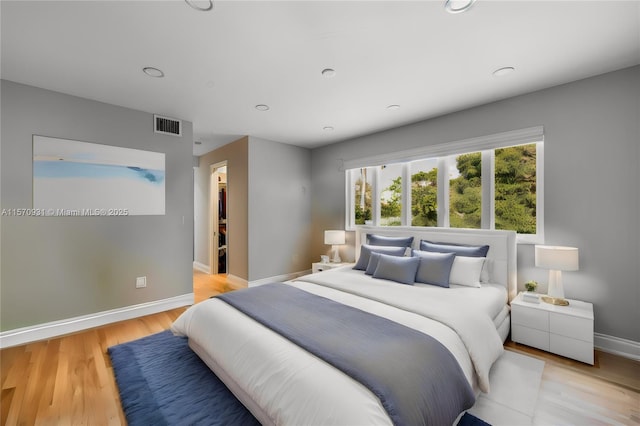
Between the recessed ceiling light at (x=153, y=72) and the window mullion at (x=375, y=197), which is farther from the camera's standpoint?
the window mullion at (x=375, y=197)

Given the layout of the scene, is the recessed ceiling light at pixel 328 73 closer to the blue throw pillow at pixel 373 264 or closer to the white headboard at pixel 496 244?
the blue throw pillow at pixel 373 264

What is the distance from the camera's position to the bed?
4.20 feet

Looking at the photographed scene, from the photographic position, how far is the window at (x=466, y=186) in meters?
3.05

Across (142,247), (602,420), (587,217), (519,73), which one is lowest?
(602,420)

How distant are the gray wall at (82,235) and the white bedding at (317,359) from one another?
154 cm

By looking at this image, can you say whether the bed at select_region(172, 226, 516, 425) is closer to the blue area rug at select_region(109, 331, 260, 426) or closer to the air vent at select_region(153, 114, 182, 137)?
the blue area rug at select_region(109, 331, 260, 426)

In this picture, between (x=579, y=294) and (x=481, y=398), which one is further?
(x=579, y=294)

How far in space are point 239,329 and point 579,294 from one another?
3297 mm

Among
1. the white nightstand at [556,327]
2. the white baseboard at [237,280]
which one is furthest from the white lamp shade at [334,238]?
the white nightstand at [556,327]

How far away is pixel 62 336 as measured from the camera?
9.62 ft

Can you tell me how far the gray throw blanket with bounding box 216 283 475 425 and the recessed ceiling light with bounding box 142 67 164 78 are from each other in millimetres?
2383

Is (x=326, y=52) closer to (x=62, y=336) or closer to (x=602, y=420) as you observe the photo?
(x=602, y=420)

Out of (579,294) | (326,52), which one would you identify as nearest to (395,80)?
(326,52)

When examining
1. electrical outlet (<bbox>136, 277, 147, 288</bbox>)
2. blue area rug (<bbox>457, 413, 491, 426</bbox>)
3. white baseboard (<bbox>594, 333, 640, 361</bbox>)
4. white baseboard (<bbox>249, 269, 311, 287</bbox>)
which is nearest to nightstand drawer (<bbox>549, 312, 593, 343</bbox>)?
white baseboard (<bbox>594, 333, 640, 361</bbox>)
